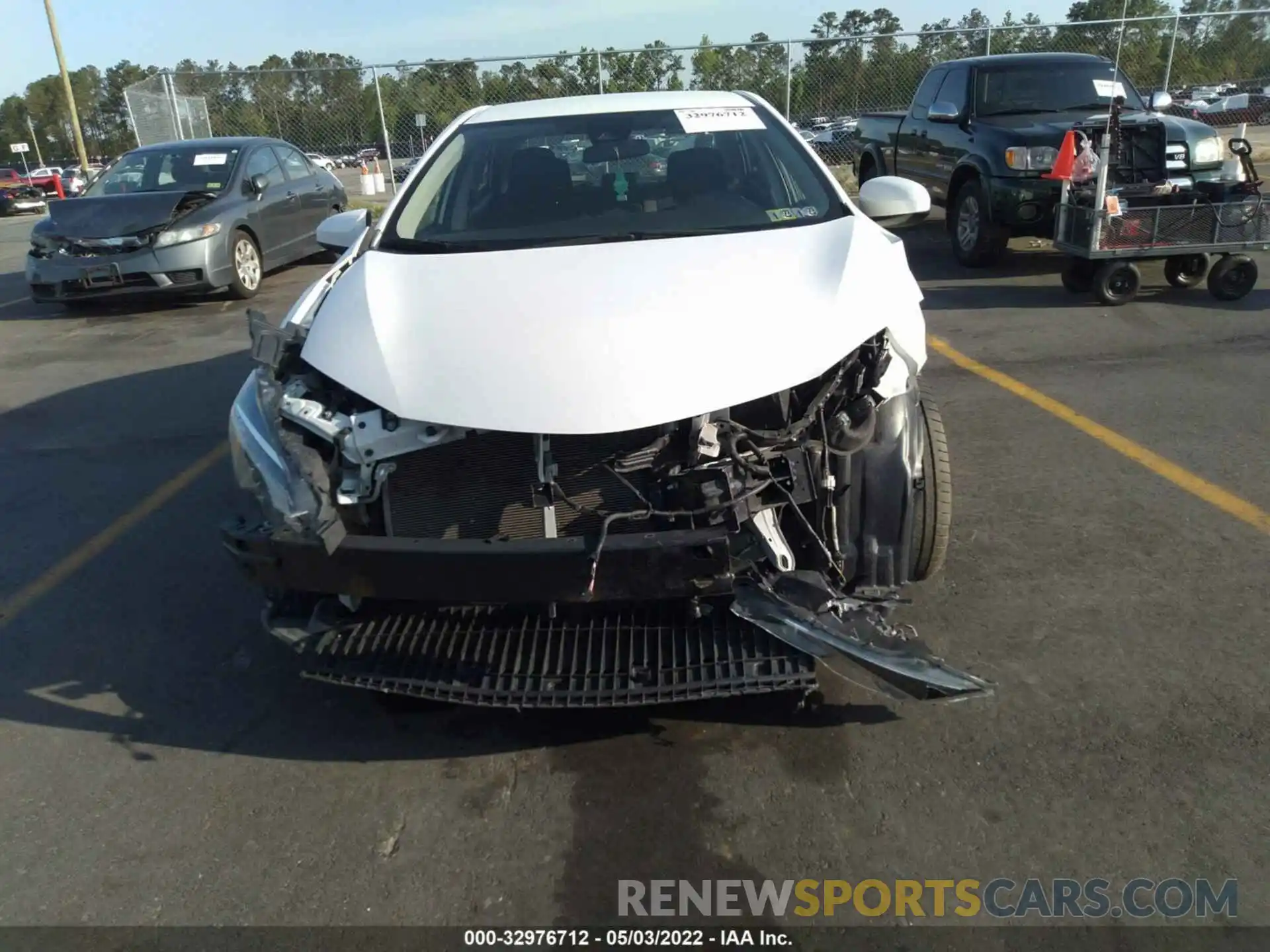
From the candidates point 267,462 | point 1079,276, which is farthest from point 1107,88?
point 267,462

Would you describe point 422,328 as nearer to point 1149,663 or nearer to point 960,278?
point 1149,663

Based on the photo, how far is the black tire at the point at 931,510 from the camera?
317cm

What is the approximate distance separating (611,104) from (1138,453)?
3.01 m

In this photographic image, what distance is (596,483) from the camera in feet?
8.68

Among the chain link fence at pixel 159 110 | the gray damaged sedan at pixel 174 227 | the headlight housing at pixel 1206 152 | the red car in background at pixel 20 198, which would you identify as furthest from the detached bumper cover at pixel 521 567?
the red car in background at pixel 20 198

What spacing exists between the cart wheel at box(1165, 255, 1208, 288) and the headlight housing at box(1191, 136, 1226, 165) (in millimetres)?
855

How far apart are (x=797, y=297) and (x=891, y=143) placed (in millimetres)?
9288

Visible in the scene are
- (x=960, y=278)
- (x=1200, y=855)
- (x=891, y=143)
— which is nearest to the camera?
(x=1200, y=855)

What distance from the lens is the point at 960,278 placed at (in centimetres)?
912

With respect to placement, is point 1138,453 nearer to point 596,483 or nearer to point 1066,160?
point 596,483

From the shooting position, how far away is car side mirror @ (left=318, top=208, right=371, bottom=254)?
426 cm

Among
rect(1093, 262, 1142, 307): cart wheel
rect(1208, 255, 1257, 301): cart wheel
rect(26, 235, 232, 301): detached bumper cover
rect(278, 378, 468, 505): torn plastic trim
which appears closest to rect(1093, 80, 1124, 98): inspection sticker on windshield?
rect(1208, 255, 1257, 301): cart wheel

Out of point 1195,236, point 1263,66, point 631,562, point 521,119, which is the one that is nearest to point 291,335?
point 631,562

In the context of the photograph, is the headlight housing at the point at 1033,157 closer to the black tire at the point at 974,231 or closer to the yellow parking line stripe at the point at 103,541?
the black tire at the point at 974,231
